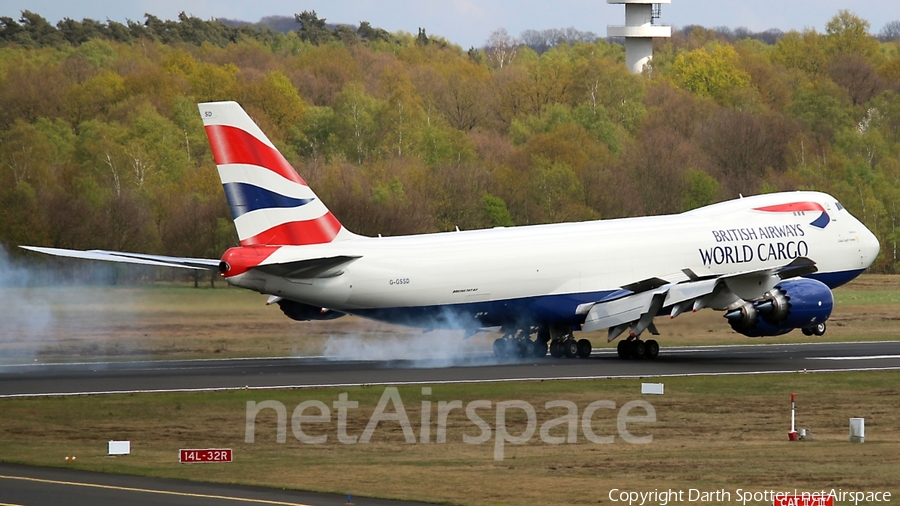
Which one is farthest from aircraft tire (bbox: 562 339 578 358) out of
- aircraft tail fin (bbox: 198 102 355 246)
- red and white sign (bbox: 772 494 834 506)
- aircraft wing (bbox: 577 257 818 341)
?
red and white sign (bbox: 772 494 834 506)

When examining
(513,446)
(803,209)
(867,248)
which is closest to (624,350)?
(803,209)

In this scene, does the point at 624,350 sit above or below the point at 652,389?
above

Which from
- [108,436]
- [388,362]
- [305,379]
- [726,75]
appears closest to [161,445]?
[108,436]

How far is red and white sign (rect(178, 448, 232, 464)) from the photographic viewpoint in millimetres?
28625

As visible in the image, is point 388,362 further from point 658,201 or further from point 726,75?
point 726,75

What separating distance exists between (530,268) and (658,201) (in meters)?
56.3

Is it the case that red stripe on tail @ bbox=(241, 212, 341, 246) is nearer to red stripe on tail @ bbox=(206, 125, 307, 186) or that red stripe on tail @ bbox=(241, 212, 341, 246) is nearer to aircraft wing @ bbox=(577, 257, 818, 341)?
red stripe on tail @ bbox=(206, 125, 307, 186)

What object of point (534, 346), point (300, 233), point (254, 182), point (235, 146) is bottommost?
point (534, 346)

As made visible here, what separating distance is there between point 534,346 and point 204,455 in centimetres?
2272

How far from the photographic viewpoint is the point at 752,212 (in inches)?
2082

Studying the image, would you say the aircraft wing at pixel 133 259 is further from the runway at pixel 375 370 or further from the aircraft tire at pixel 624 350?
the aircraft tire at pixel 624 350

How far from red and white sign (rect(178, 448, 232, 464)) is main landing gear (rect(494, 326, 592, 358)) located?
21790 millimetres

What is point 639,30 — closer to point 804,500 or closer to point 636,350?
point 636,350

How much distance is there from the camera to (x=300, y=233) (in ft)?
142
